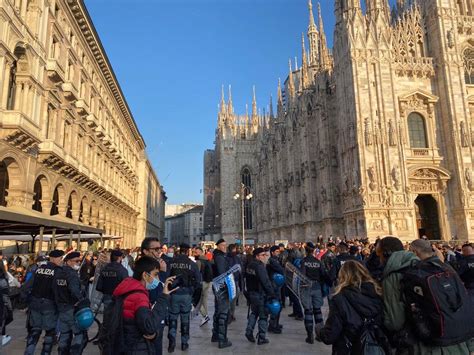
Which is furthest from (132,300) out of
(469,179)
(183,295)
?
(469,179)

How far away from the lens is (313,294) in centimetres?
761

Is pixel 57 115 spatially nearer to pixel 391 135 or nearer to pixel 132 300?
pixel 132 300

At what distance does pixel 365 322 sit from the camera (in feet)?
12.2

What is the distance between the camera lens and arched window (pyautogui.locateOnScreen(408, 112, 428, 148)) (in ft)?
91.6

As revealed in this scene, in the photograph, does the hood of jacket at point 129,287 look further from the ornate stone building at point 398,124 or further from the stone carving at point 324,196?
the stone carving at point 324,196

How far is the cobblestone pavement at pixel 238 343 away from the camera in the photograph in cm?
693

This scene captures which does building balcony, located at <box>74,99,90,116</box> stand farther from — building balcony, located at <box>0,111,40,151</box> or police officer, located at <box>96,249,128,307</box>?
police officer, located at <box>96,249,128,307</box>

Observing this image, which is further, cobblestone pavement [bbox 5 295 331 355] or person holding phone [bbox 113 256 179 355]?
cobblestone pavement [bbox 5 295 331 355]

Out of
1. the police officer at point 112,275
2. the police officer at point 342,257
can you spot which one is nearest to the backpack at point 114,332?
the police officer at point 112,275

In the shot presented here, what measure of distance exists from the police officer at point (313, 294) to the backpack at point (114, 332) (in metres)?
5.10

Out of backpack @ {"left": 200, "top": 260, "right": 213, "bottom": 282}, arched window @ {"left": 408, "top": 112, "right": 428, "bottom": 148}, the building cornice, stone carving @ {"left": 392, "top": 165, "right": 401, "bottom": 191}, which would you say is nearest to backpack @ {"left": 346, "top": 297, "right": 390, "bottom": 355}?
backpack @ {"left": 200, "top": 260, "right": 213, "bottom": 282}

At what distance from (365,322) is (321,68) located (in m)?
33.2

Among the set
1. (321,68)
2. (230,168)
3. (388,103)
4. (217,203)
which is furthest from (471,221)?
(217,203)

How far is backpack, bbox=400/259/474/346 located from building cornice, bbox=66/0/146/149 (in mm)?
26445
